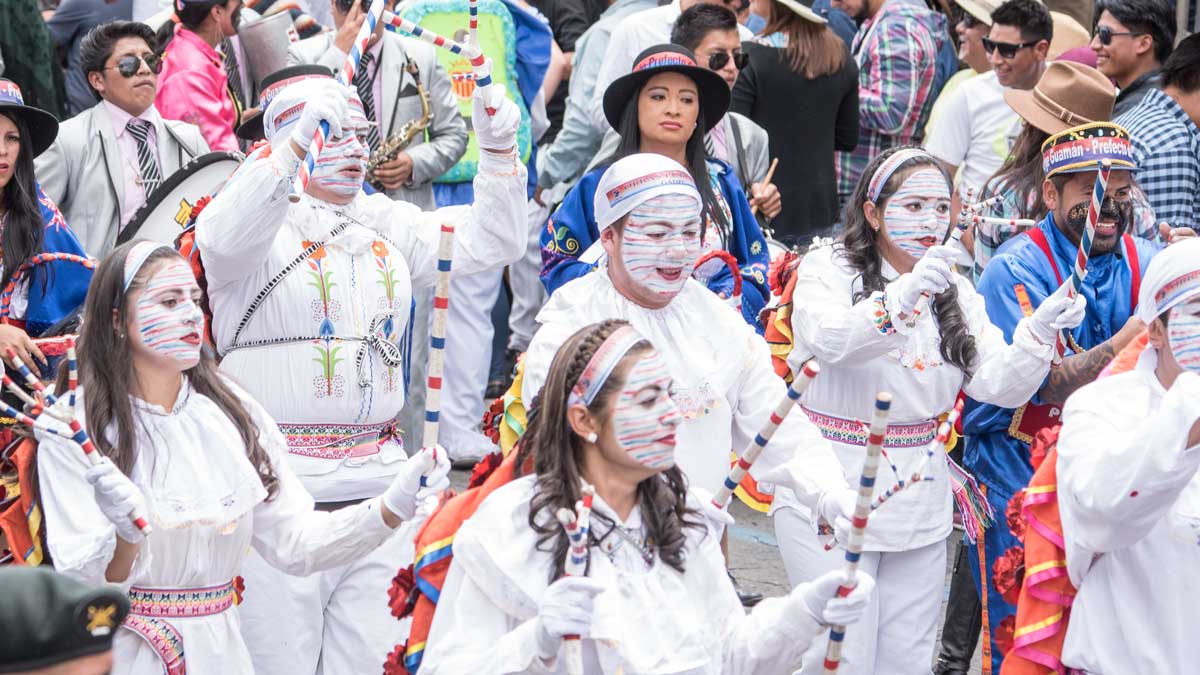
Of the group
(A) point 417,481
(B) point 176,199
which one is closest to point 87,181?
(B) point 176,199

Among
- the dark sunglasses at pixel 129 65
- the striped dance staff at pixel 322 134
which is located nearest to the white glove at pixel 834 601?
the striped dance staff at pixel 322 134

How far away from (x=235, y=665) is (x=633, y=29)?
193 inches

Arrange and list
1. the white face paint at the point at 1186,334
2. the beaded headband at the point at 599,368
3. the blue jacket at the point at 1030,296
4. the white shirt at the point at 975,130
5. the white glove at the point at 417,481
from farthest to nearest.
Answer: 1. the white shirt at the point at 975,130
2. the blue jacket at the point at 1030,296
3. the white face paint at the point at 1186,334
4. the white glove at the point at 417,481
5. the beaded headband at the point at 599,368

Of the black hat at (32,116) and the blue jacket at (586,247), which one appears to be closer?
the black hat at (32,116)

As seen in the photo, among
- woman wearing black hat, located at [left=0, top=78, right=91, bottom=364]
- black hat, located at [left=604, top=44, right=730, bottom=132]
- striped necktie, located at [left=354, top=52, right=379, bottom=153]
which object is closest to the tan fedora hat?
black hat, located at [left=604, top=44, right=730, bottom=132]

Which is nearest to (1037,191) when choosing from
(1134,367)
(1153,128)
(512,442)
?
(1153,128)

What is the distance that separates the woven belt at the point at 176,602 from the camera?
4711 millimetres

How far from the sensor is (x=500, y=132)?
19.4ft

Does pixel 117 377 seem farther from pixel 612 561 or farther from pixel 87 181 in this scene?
pixel 87 181

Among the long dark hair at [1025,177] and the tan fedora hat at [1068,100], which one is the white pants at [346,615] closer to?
the long dark hair at [1025,177]

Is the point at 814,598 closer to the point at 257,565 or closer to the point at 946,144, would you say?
the point at 257,565

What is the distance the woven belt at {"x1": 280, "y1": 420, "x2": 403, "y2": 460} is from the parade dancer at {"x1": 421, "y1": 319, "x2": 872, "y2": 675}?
1520 millimetres

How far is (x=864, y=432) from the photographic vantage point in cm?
621

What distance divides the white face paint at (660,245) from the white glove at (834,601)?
1.61 meters
